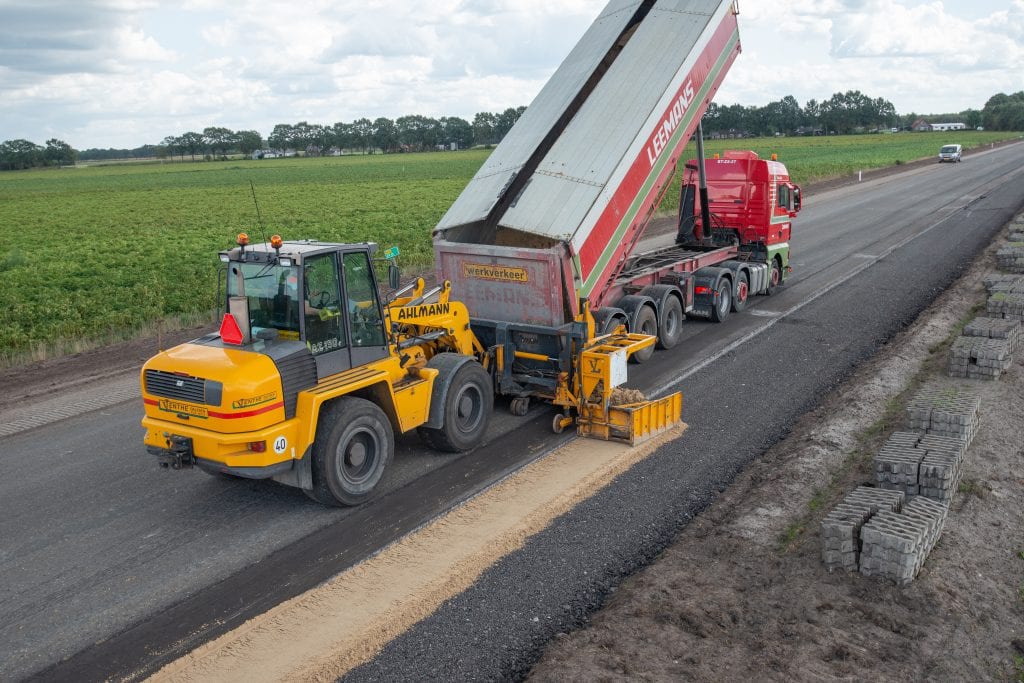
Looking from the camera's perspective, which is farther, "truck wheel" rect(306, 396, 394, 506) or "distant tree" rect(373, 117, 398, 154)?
"distant tree" rect(373, 117, 398, 154)

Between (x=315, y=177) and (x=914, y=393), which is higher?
(x=315, y=177)

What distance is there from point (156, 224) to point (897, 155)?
59035mm

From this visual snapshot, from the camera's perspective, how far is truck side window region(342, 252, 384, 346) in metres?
8.14

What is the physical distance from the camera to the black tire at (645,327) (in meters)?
12.9

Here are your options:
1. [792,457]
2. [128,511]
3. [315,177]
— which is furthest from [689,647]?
[315,177]

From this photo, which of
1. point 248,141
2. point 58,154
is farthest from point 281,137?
point 58,154

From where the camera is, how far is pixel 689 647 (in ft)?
18.6

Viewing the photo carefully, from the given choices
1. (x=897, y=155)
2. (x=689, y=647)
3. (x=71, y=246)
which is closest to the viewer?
(x=689, y=647)

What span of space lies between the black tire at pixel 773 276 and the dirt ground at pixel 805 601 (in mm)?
9105

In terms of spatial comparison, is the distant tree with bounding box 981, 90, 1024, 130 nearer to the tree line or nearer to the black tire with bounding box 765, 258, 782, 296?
the tree line

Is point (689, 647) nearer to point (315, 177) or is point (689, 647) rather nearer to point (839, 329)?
point (839, 329)

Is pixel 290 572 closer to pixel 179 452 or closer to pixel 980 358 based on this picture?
pixel 179 452

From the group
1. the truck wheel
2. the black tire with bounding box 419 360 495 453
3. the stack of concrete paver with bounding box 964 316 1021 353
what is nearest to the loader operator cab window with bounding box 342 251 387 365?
the truck wheel

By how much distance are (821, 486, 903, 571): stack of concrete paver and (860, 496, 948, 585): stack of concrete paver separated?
7 centimetres
